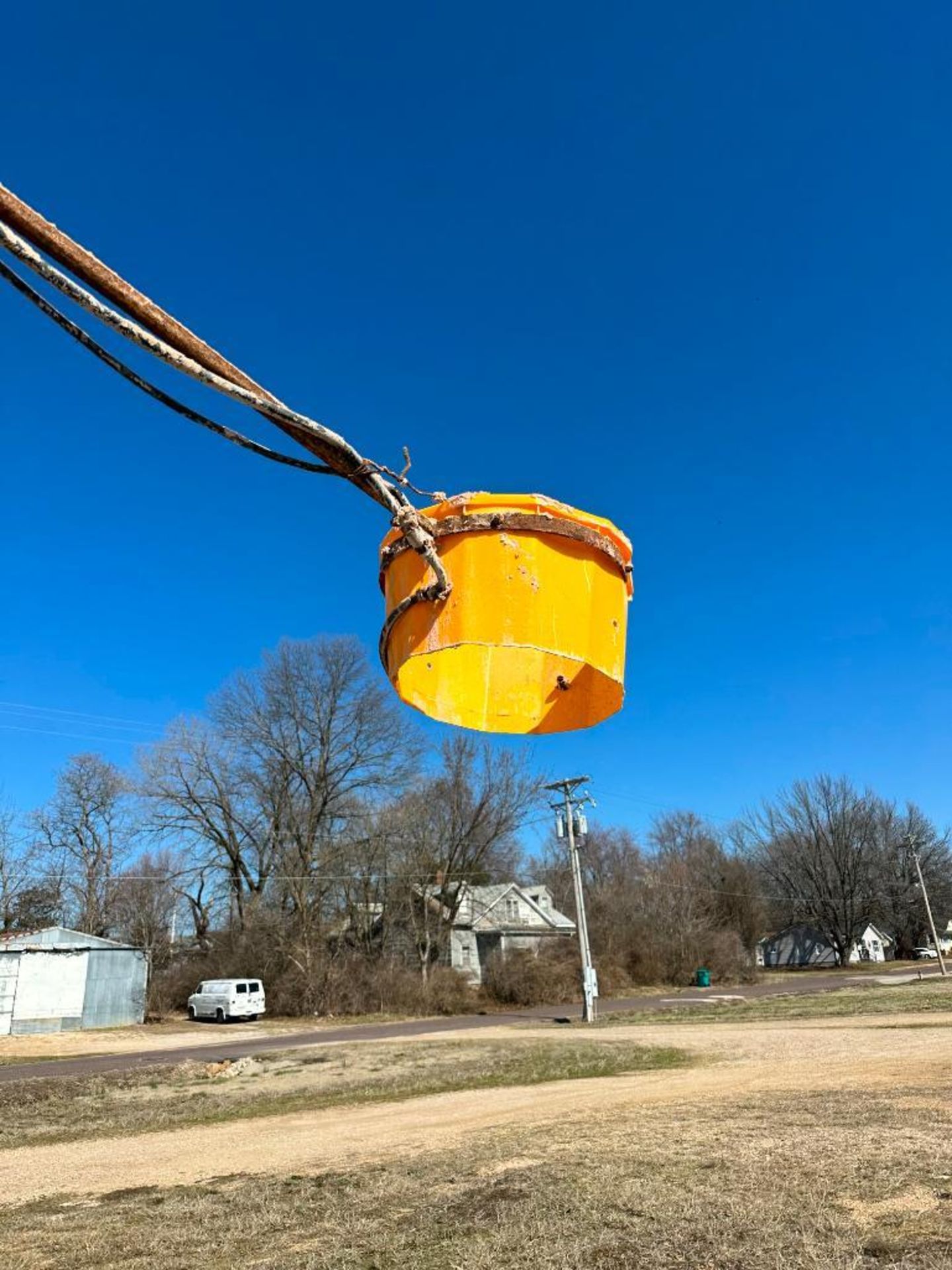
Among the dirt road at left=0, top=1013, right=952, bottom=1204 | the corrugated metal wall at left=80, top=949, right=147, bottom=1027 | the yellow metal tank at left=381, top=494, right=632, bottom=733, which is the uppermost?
the yellow metal tank at left=381, top=494, right=632, bottom=733

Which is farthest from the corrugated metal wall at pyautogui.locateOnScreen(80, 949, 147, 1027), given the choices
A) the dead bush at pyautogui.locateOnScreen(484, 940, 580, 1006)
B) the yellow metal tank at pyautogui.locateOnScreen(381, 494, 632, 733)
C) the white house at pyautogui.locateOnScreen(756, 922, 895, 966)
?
the white house at pyautogui.locateOnScreen(756, 922, 895, 966)

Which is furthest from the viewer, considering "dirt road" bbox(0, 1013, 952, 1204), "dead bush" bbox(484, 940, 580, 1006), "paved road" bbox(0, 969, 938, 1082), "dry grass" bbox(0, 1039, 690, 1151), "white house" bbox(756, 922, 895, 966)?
"white house" bbox(756, 922, 895, 966)

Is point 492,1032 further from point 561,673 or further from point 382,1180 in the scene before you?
point 561,673

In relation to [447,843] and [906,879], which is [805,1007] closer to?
[447,843]

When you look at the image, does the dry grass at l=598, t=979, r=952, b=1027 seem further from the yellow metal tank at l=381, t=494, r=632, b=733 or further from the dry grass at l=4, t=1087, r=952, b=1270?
the yellow metal tank at l=381, t=494, r=632, b=733

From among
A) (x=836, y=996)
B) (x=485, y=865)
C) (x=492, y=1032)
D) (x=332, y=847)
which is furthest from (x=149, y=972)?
(x=836, y=996)

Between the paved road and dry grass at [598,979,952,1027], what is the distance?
55.1 inches

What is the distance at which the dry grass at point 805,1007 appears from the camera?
22875mm

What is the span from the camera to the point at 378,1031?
2659cm

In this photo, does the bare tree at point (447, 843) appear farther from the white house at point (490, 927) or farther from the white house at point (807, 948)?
the white house at point (807, 948)

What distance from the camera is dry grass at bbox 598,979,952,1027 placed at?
75.0ft

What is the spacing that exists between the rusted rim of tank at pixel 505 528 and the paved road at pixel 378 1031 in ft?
61.5

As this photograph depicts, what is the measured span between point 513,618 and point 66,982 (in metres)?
36.1

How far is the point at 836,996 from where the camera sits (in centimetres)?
3003
